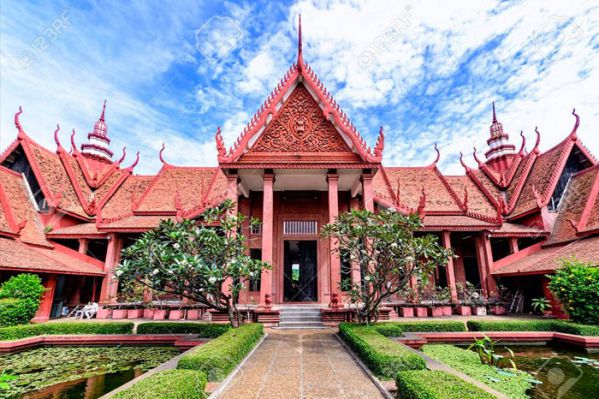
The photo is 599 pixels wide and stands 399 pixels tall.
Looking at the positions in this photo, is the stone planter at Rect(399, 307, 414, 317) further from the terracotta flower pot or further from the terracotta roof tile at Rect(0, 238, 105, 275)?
the terracotta roof tile at Rect(0, 238, 105, 275)

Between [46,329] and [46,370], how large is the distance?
112 inches

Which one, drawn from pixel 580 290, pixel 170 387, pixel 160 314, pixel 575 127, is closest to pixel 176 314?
pixel 160 314

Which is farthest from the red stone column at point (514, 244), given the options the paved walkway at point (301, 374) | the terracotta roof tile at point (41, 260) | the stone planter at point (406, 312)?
the terracotta roof tile at point (41, 260)

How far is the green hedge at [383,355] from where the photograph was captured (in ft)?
12.8

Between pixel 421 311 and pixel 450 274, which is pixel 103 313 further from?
pixel 450 274

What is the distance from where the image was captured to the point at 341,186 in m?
12.0

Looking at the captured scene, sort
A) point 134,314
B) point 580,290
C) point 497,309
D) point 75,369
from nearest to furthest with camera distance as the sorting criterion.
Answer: point 75,369, point 580,290, point 134,314, point 497,309

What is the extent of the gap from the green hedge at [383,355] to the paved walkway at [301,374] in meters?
0.20

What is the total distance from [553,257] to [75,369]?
43.5 ft

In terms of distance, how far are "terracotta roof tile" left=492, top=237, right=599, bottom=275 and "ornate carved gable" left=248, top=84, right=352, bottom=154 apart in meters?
7.10

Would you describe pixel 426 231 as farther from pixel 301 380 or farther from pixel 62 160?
pixel 62 160

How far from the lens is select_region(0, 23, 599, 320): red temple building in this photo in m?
9.76

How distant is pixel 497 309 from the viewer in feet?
35.8

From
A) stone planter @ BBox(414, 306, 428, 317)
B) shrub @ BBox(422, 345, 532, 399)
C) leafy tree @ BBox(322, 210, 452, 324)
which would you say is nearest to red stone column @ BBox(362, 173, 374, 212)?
leafy tree @ BBox(322, 210, 452, 324)
